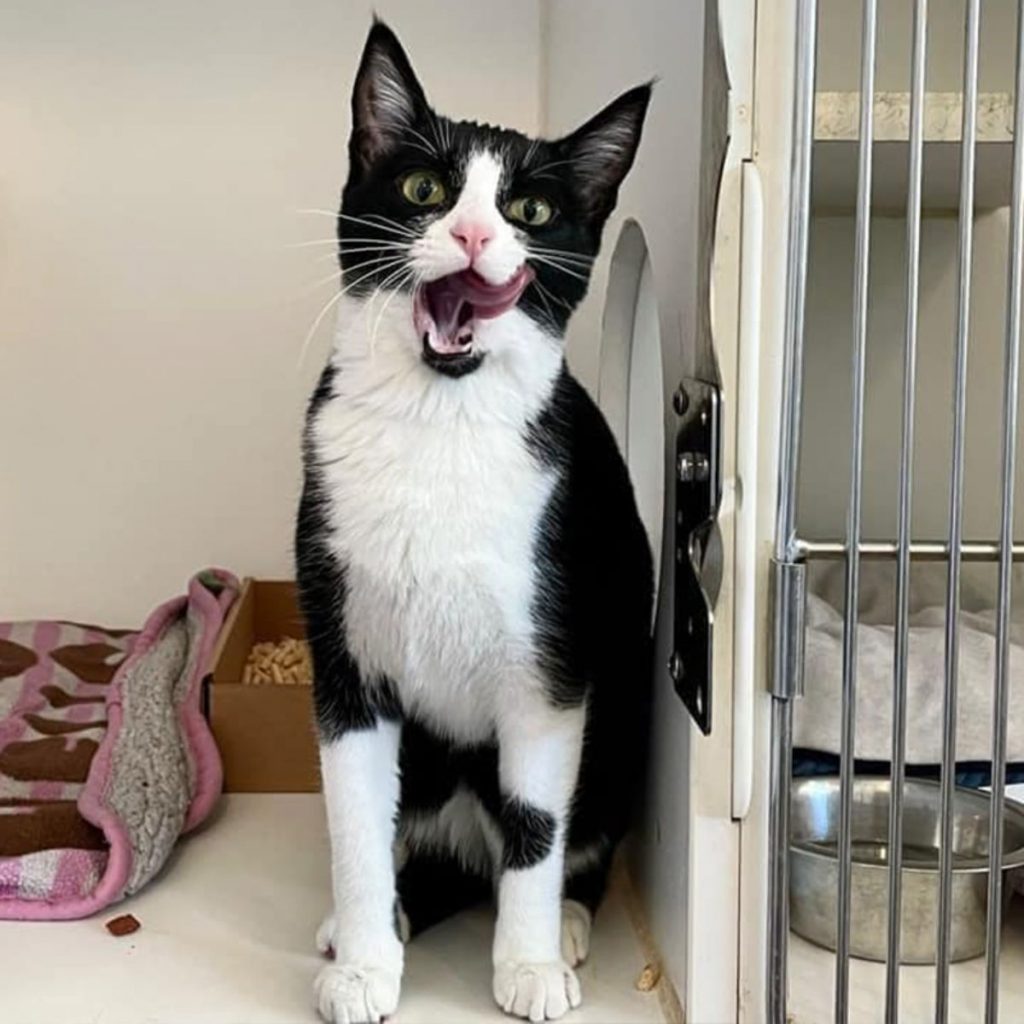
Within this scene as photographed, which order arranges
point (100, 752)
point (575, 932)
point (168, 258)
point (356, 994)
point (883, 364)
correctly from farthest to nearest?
point (168, 258) < point (883, 364) < point (100, 752) < point (575, 932) < point (356, 994)

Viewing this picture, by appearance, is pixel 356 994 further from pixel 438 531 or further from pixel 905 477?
pixel 905 477

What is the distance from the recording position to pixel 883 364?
121 centimetres

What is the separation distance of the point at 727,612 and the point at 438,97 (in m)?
0.99

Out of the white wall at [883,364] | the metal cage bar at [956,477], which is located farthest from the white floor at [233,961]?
the white wall at [883,364]

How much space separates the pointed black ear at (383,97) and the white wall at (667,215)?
17 centimetres

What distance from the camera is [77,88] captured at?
150cm

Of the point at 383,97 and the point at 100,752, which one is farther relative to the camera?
the point at 100,752

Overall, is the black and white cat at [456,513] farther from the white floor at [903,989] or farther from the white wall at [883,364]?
the white wall at [883,364]

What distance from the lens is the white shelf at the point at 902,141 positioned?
2.28 feet

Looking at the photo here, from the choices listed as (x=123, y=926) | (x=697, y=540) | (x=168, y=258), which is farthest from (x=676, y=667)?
(x=168, y=258)

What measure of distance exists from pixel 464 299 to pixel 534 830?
324 mm

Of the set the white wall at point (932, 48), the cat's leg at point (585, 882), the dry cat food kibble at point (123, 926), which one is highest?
the white wall at point (932, 48)

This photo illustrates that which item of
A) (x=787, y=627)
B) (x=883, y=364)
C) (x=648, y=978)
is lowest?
(x=648, y=978)

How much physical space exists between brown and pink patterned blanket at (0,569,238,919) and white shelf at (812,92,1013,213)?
0.66m
